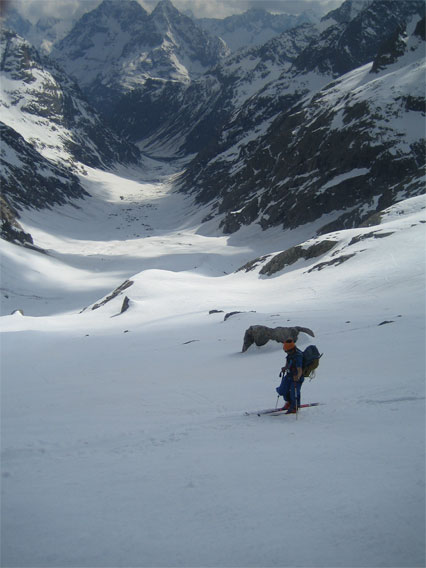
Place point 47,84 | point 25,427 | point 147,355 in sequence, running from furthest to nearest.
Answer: point 47,84, point 147,355, point 25,427

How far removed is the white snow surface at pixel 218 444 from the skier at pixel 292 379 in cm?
23

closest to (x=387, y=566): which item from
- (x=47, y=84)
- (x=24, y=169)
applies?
(x=24, y=169)

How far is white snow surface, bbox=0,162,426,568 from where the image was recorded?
4.01 m

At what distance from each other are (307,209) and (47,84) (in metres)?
157

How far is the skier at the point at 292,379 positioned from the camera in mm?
6863

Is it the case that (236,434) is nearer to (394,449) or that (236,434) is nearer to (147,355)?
(394,449)

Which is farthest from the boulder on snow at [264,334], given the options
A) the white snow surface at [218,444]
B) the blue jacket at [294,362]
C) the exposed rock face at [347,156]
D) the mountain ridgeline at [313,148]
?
the exposed rock face at [347,156]

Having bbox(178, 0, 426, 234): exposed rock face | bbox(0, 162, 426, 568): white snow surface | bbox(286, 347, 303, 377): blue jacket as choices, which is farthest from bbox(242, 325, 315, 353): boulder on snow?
bbox(178, 0, 426, 234): exposed rock face

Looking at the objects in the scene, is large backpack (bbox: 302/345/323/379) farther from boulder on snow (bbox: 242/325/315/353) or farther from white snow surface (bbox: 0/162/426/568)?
boulder on snow (bbox: 242/325/315/353)

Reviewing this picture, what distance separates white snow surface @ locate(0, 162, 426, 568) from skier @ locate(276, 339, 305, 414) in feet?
0.77

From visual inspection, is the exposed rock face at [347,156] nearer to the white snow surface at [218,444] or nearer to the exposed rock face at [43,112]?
the white snow surface at [218,444]

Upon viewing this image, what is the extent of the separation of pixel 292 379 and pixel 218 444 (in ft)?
5.72

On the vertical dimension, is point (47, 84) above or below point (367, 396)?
above

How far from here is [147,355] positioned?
13.4 meters
